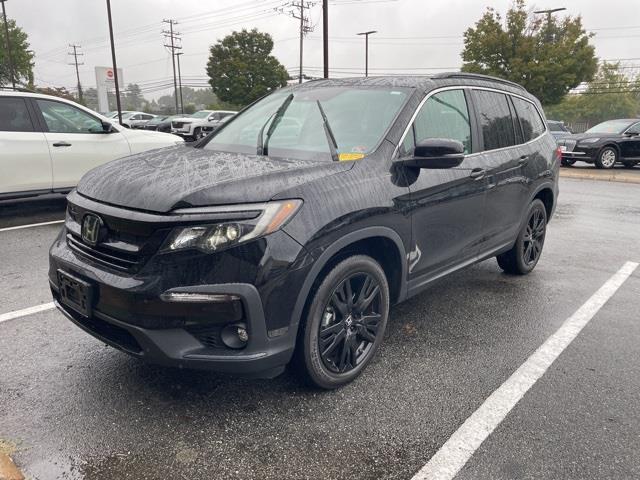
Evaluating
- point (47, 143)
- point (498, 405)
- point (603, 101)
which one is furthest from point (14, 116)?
point (603, 101)

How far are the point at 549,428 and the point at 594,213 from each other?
704 centimetres

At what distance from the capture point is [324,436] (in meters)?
2.50

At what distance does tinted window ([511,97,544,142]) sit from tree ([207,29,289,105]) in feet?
130

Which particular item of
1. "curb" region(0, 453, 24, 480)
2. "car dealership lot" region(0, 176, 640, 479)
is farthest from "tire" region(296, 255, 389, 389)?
"curb" region(0, 453, 24, 480)

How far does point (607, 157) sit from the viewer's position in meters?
15.6

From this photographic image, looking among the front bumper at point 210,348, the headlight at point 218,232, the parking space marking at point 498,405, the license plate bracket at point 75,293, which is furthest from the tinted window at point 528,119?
the license plate bracket at point 75,293

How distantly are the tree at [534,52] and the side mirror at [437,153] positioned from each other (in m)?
29.7

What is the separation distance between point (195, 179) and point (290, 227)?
55 centimetres

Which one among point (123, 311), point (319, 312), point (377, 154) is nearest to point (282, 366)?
point (319, 312)

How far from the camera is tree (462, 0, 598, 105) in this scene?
29766 millimetres

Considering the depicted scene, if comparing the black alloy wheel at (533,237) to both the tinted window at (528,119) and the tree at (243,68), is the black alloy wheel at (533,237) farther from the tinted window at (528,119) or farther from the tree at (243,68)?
the tree at (243,68)

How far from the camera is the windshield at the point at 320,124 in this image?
3135 millimetres

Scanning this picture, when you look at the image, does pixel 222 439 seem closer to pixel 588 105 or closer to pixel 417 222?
pixel 417 222

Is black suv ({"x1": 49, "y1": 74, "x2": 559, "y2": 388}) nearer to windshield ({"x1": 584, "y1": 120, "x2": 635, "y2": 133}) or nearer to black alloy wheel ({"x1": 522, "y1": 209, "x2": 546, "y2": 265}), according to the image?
black alloy wheel ({"x1": 522, "y1": 209, "x2": 546, "y2": 265})
